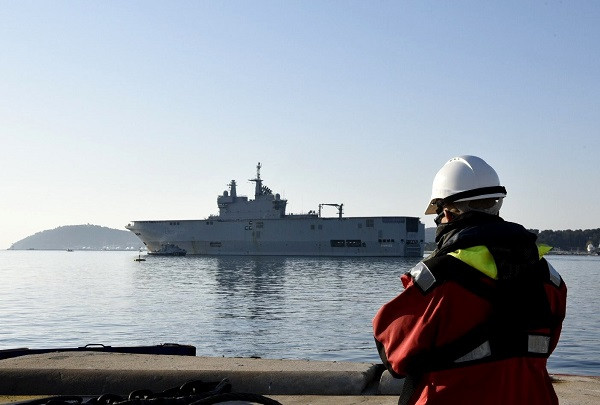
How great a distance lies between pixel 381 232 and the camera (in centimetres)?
7706

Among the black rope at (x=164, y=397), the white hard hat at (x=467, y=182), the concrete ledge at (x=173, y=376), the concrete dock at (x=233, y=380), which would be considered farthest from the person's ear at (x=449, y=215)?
the concrete ledge at (x=173, y=376)

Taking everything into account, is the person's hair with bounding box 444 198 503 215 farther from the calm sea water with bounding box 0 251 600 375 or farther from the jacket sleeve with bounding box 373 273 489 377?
the calm sea water with bounding box 0 251 600 375

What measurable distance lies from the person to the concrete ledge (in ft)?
10.3

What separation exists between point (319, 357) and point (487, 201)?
12.1 m

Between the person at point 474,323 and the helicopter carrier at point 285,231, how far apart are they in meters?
74.9

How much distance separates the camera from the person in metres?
1.99

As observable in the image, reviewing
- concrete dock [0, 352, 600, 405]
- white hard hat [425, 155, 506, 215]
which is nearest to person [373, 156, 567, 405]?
white hard hat [425, 155, 506, 215]

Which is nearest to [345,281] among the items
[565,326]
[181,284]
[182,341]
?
[181,284]

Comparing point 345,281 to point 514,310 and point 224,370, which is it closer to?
point 224,370

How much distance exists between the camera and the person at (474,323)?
6.52ft

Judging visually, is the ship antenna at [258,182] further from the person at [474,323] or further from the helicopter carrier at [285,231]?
the person at [474,323]

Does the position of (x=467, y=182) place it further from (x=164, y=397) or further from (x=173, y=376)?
(x=173, y=376)

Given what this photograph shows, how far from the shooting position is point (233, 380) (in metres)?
5.19

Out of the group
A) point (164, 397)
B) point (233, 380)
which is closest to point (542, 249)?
point (164, 397)
